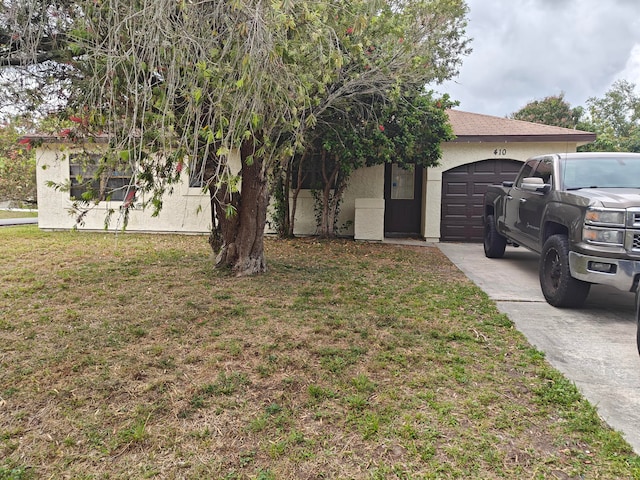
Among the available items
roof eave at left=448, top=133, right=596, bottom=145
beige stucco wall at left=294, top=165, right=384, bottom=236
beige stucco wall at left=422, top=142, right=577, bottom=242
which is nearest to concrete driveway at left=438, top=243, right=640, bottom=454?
beige stucco wall at left=422, top=142, right=577, bottom=242

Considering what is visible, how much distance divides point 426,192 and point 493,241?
3.05 meters

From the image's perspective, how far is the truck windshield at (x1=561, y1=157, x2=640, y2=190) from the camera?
5.38 metres

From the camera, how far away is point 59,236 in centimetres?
1150

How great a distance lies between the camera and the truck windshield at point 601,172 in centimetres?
538

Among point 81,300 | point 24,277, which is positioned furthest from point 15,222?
point 81,300

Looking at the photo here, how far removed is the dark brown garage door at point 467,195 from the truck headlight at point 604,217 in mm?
6821

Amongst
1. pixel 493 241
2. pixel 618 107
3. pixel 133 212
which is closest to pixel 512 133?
pixel 493 241

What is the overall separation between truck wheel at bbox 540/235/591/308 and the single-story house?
581cm

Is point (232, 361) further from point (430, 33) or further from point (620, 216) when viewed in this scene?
point (430, 33)

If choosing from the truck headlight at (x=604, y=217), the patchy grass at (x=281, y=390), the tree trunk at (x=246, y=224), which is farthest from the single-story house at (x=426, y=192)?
the truck headlight at (x=604, y=217)

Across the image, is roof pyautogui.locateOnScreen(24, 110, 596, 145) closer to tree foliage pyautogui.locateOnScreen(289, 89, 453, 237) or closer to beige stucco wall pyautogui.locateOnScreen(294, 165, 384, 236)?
tree foliage pyautogui.locateOnScreen(289, 89, 453, 237)

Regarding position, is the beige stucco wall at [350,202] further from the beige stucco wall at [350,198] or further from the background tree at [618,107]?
the background tree at [618,107]

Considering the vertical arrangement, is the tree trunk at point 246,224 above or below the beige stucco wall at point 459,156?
below

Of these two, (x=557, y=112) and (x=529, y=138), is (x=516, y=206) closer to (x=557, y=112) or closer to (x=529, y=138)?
(x=529, y=138)
